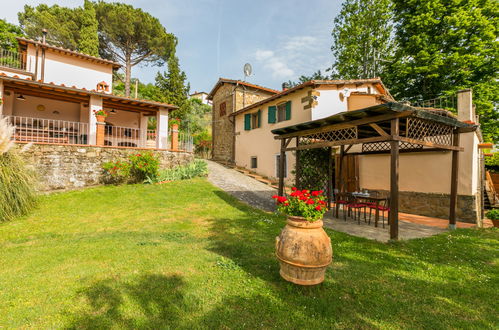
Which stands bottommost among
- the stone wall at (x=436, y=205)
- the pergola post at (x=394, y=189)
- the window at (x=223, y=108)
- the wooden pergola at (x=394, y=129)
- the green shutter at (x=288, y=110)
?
the stone wall at (x=436, y=205)

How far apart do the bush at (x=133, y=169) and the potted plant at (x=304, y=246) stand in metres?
8.89

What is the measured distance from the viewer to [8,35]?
2117 centimetres

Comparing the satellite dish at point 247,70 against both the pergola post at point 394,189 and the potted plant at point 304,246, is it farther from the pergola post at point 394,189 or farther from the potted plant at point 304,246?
the potted plant at point 304,246

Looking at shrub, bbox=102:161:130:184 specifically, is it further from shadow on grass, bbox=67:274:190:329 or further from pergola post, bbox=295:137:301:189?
shadow on grass, bbox=67:274:190:329

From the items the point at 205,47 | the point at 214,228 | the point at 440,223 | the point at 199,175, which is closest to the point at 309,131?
the point at 214,228

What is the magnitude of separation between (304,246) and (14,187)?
7564 mm

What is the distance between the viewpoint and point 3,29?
21.8 meters

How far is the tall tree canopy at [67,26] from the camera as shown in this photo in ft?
62.6

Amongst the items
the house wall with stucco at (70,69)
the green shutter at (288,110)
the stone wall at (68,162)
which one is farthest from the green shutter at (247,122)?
the house wall with stucco at (70,69)

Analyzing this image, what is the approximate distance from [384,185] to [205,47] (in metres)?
11.7

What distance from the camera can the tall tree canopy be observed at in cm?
1909

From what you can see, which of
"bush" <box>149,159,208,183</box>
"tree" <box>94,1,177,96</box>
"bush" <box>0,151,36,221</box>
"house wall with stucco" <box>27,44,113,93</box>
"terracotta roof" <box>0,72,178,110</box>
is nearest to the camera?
"bush" <box>0,151,36,221</box>

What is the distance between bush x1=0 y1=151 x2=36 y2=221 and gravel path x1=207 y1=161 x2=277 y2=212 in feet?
20.8

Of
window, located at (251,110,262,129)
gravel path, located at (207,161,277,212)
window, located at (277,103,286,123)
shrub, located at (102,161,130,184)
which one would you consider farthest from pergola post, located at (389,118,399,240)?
window, located at (251,110,262,129)
